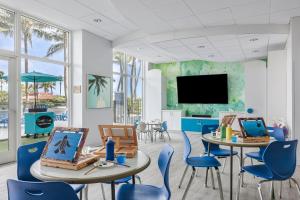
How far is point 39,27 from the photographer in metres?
5.34

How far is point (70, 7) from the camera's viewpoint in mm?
4539

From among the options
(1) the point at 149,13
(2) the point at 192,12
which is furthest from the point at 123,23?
(2) the point at 192,12

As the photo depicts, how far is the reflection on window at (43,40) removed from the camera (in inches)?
197

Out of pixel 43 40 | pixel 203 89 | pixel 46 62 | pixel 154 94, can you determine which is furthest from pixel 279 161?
pixel 154 94

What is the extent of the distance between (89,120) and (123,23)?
264 centimetres

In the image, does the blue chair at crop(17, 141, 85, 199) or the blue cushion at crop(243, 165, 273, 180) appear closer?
the blue chair at crop(17, 141, 85, 199)

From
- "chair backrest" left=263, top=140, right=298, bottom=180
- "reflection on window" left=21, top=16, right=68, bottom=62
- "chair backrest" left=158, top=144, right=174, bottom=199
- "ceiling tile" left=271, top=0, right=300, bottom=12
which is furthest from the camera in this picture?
"reflection on window" left=21, top=16, right=68, bottom=62

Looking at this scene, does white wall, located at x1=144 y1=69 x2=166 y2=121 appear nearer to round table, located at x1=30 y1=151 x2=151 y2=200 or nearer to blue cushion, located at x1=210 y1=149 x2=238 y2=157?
blue cushion, located at x1=210 y1=149 x2=238 y2=157

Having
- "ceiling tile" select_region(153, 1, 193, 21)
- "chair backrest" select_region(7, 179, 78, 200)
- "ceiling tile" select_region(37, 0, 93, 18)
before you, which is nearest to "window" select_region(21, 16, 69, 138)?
"ceiling tile" select_region(37, 0, 93, 18)

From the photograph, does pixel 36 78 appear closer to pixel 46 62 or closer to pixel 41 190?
pixel 46 62

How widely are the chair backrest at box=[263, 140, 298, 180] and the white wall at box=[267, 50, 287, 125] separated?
3931 mm

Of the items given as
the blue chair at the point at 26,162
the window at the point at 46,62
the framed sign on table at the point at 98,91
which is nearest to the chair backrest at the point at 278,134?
the blue chair at the point at 26,162

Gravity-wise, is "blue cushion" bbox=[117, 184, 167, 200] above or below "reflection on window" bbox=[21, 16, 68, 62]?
below

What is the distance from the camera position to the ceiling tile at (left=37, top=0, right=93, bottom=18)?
4.31 metres
